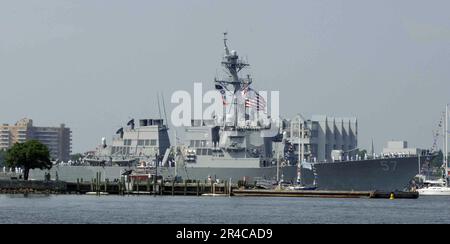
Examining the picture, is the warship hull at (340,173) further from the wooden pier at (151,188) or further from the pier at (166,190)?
the wooden pier at (151,188)

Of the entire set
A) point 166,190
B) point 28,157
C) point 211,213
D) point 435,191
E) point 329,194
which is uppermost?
point 28,157

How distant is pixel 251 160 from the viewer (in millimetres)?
133000

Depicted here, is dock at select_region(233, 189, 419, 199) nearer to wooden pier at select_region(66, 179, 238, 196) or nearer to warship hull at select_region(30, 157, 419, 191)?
wooden pier at select_region(66, 179, 238, 196)

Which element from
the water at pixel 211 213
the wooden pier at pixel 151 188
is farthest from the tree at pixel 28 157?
the water at pixel 211 213

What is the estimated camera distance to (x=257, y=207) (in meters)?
82.1

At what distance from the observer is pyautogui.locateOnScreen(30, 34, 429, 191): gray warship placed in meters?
133

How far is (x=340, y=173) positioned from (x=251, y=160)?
10931 millimetres

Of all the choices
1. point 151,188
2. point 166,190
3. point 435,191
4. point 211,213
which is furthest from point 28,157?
point 211,213

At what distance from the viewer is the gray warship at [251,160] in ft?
435

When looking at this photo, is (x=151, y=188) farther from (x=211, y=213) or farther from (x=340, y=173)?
(x=211, y=213)

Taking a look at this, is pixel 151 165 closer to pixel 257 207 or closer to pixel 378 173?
pixel 378 173

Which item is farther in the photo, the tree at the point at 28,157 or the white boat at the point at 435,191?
the white boat at the point at 435,191

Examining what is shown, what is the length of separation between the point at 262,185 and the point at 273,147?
15282 millimetres
